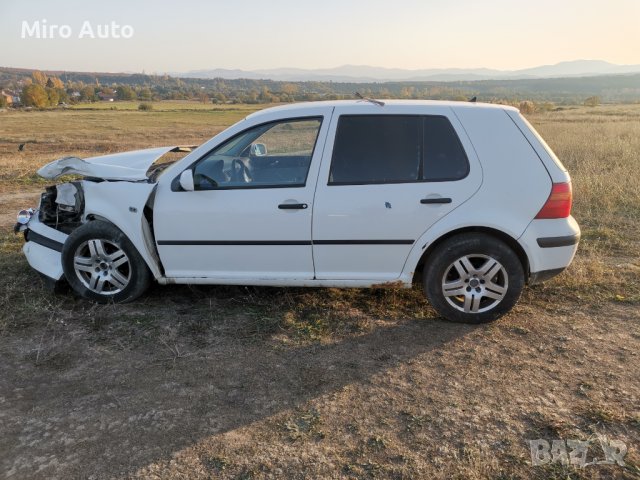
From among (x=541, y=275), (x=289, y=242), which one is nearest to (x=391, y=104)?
(x=289, y=242)

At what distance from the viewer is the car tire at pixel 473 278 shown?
3938 mm

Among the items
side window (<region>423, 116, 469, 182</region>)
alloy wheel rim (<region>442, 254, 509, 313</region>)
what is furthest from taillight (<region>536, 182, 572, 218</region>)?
side window (<region>423, 116, 469, 182</region>)

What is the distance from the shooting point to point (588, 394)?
319 centimetres

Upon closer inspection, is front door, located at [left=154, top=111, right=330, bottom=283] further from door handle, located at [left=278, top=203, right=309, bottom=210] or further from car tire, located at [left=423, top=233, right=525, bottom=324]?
car tire, located at [left=423, top=233, right=525, bottom=324]

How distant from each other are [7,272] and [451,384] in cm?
461

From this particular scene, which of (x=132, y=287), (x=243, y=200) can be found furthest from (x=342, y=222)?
(x=132, y=287)

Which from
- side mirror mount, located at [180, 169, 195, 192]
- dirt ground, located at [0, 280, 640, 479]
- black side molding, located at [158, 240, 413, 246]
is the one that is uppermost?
side mirror mount, located at [180, 169, 195, 192]

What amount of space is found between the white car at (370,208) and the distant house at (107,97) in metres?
91.7

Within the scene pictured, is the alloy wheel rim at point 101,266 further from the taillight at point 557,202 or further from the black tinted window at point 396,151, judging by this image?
the taillight at point 557,202

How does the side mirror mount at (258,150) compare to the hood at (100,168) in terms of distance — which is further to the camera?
the side mirror mount at (258,150)

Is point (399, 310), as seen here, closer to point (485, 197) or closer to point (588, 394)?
point (485, 197)

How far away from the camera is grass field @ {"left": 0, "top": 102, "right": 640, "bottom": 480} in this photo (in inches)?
104

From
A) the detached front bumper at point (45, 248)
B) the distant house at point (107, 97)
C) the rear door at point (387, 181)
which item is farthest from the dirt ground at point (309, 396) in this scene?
the distant house at point (107, 97)

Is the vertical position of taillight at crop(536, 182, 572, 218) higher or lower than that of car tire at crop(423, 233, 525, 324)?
higher
